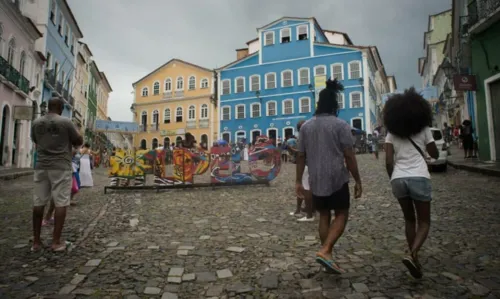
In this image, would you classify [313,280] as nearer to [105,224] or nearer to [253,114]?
[105,224]

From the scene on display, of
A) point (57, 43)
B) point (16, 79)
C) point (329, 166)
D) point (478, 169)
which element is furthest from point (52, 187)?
point (57, 43)

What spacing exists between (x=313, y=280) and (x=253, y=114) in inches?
1508

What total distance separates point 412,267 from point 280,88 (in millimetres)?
37523

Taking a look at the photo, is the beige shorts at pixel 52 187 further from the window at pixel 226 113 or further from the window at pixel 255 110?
the window at pixel 226 113

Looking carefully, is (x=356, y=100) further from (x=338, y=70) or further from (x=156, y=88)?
(x=156, y=88)

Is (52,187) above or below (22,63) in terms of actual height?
below

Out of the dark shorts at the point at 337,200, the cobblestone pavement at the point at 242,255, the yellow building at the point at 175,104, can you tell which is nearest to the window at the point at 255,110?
the yellow building at the point at 175,104

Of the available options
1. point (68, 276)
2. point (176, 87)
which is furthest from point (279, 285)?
point (176, 87)

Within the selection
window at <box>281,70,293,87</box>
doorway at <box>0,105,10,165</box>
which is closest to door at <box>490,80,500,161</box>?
doorway at <box>0,105,10,165</box>

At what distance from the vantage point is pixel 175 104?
46.1 m

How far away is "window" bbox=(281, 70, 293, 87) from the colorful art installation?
2961 centimetres

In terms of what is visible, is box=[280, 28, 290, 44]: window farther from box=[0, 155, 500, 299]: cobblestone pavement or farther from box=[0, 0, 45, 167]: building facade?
box=[0, 155, 500, 299]: cobblestone pavement

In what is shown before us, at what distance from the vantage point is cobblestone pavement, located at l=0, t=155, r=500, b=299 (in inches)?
119

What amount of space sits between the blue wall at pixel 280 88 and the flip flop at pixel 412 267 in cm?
3387
